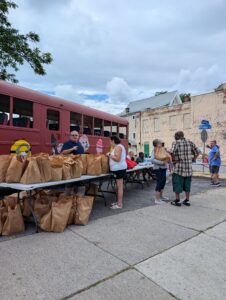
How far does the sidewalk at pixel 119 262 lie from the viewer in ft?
7.75

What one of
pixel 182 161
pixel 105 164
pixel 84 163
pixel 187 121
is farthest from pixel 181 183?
pixel 187 121

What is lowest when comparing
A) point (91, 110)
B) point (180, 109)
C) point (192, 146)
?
point (192, 146)

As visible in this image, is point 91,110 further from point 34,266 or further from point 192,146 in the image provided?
point 34,266

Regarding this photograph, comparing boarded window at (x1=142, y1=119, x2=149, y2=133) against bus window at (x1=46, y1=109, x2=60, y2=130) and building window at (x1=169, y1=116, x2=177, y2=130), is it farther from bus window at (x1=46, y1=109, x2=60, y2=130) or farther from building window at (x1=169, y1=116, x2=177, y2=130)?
bus window at (x1=46, y1=109, x2=60, y2=130)

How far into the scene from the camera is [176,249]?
132 inches

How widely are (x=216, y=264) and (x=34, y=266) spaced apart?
2127mm

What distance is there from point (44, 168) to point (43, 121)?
342 centimetres

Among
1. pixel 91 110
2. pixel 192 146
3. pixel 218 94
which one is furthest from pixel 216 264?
pixel 218 94

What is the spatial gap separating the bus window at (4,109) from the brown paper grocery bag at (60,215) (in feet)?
10.4

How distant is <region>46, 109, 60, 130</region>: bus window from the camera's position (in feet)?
24.0

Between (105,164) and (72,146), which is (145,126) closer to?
(72,146)

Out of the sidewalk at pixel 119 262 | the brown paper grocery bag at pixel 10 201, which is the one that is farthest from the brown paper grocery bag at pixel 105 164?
the brown paper grocery bag at pixel 10 201

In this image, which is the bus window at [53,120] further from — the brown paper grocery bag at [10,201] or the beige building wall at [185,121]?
the beige building wall at [185,121]

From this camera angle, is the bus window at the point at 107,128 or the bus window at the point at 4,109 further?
the bus window at the point at 107,128
